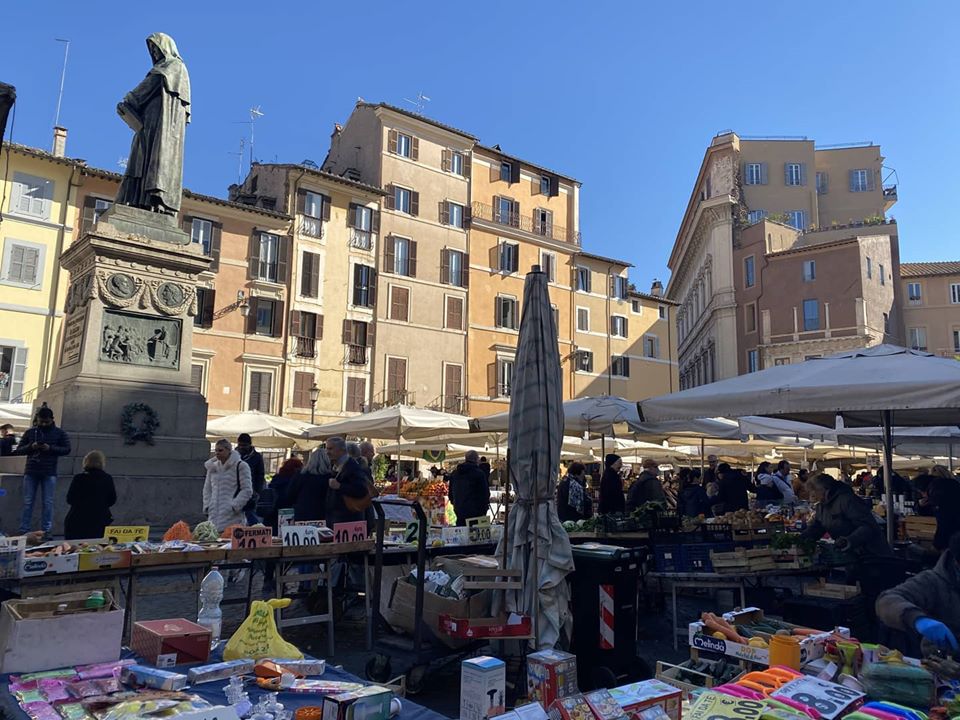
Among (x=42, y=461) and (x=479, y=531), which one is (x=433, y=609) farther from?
(x=42, y=461)

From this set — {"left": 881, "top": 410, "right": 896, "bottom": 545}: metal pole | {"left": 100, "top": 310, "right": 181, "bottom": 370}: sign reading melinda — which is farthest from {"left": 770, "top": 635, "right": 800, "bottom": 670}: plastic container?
{"left": 100, "top": 310, "right": 181, "bottom": 370}: sign reading melinda

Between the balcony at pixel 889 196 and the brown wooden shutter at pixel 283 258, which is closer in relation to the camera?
the brown wooden shutter at pixel 283 258

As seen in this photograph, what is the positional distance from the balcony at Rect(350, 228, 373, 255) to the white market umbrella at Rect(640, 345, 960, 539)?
27.2 metres

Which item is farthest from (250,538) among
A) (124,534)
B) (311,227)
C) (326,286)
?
(311,227)

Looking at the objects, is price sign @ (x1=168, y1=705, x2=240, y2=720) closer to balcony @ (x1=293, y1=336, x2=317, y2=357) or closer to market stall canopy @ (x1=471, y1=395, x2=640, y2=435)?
market stall canopy @ (x1=471, y1=395, x2=640, y2=435)

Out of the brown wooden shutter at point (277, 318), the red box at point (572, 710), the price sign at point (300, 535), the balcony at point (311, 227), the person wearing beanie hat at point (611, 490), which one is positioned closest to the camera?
the red box at point (572, 710)

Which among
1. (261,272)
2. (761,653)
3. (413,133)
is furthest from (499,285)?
(761,653)

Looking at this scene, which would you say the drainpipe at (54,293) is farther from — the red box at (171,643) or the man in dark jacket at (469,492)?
the red box at (171,643)

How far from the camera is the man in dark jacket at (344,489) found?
7320mm

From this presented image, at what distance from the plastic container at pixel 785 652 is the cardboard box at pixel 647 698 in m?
0.85

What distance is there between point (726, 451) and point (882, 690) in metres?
17.3

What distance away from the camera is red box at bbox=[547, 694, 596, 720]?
8.44ft

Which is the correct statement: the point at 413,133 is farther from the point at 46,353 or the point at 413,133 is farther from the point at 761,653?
the point at 761,653

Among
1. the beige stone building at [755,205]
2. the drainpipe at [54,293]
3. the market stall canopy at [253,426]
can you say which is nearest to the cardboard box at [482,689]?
the market stall canopy at [253,426]
